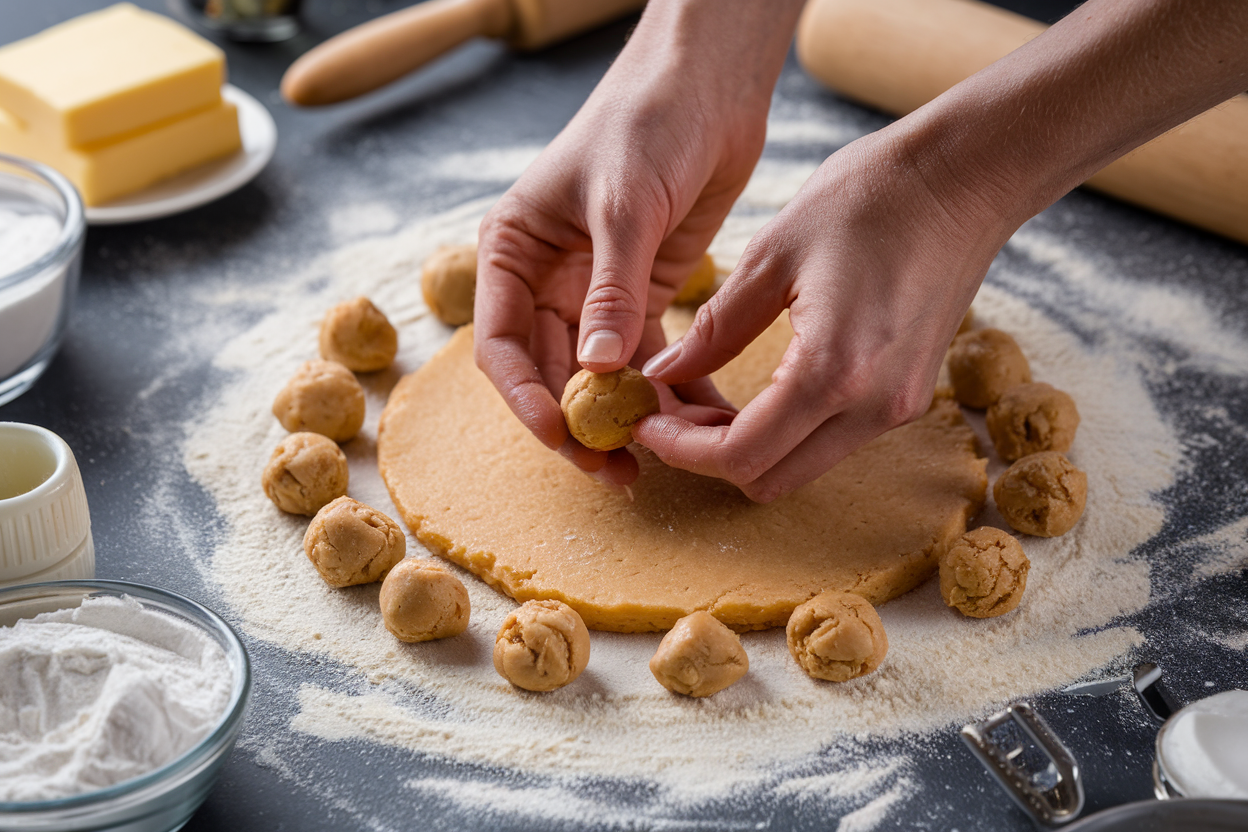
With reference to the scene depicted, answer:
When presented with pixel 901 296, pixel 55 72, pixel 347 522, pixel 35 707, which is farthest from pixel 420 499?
pixel 55 72

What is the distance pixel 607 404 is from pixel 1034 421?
0.85 meters

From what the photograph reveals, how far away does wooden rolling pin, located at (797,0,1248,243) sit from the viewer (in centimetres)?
269

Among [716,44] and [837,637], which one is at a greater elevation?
[716,44]

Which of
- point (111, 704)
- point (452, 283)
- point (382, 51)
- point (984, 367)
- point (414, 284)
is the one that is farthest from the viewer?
point (382, 51)

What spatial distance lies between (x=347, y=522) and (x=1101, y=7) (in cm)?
138

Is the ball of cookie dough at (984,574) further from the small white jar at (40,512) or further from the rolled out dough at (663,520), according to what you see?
the small white jar at (40,512)

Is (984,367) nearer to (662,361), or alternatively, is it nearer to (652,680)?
(662,361)

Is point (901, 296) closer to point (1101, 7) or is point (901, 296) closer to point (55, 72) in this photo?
point (1101, 7)

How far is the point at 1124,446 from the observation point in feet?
7.23

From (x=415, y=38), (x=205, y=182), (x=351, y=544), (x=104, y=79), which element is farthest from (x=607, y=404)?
(x=415, y=38)

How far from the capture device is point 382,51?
3.14 meters

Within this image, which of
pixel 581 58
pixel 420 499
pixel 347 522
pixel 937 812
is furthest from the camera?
pixel 581 58

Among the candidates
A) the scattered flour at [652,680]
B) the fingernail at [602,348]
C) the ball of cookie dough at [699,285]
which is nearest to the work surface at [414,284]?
the scattered flour at [652,680]

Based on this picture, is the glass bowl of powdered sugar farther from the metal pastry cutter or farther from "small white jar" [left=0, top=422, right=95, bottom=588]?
the metal pastry cutter
